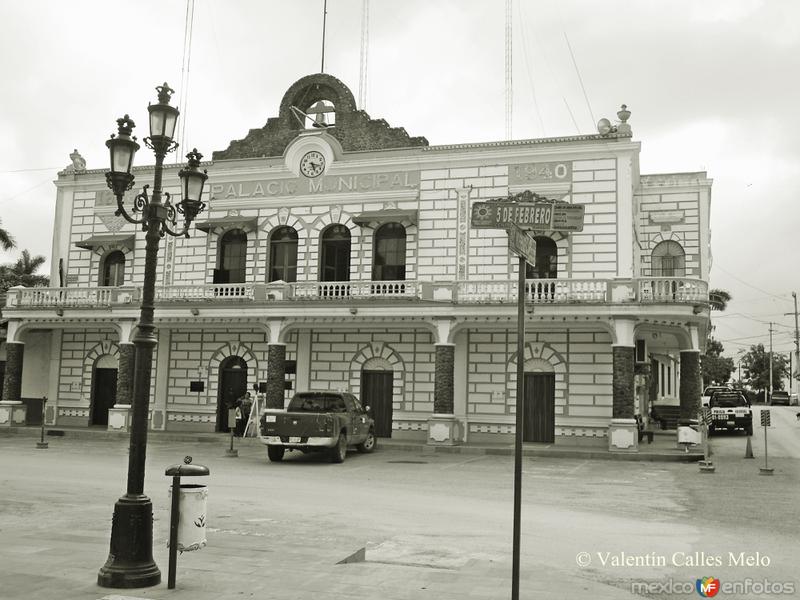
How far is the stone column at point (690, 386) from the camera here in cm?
2558

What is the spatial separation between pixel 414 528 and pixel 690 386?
673 inches

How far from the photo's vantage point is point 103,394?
32.5 meters

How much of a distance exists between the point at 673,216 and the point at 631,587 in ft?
75.2

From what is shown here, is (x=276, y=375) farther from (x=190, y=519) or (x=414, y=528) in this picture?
(x=190, y=519)

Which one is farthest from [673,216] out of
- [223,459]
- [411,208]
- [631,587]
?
[631,587]

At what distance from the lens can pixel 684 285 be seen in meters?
24.7

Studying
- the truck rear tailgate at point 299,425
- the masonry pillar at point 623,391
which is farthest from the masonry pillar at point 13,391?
the masonry pillar at point 623,391

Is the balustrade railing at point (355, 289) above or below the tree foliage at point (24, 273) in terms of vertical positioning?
below

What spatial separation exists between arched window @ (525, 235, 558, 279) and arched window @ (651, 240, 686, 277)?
13.4ft

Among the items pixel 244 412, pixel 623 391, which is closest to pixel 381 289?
pixel 244 412

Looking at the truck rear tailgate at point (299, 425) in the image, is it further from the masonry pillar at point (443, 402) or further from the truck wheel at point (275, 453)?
the masonry pillar at point (443, 402)

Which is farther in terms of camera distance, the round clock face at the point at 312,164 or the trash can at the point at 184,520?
the round clock face at the point at 312,164

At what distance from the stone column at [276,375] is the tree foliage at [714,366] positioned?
67291mm

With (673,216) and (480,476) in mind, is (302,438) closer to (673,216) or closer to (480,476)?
(480,476)
